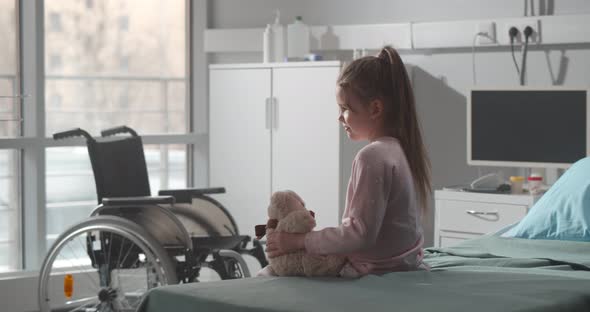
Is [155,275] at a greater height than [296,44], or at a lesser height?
lesser

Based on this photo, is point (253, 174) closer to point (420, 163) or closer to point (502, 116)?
point (502, 116)

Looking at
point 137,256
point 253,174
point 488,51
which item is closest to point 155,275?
point 137,256

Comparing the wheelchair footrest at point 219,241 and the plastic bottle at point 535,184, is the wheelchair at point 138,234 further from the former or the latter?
the plastic bottle at point 535,184

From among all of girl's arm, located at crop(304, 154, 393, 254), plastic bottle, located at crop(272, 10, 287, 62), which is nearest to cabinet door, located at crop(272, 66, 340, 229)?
plastic bottle, located at crop(272, 10, 287, 62)

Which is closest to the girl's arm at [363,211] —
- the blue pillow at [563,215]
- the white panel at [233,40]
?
the blue pillow at [563,215]

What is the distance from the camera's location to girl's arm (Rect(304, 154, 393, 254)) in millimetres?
1899

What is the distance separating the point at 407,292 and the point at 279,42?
283 centimetres

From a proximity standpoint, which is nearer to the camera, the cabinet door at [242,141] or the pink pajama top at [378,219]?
the pink pajama top at [378,219]

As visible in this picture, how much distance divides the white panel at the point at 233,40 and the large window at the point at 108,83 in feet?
0.59

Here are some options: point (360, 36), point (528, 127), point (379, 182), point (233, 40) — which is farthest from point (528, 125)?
point (379, 182)

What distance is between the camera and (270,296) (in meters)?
1.81

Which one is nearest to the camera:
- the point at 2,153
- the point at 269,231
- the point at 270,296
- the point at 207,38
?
the point at 270,296

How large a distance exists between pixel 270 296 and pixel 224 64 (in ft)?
9.49

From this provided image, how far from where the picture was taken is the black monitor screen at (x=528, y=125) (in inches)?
145
